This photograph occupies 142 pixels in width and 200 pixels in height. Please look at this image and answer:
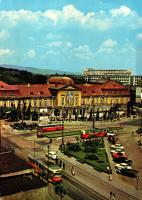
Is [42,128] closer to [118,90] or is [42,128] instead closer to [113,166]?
[113,166]

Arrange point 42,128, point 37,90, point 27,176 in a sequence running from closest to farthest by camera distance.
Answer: point 27,176, point 42,128, point 37,90

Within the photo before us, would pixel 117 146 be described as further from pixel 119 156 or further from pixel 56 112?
pixel 56 112

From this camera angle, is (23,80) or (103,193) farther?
(23,80)

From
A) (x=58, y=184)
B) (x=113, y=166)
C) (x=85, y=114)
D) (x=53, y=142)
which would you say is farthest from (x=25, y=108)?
(x=58, y=184)

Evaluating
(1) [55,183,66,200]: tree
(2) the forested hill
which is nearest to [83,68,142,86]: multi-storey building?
(2) the forested hill

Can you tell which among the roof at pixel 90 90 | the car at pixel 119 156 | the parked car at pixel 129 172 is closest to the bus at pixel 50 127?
the car at pixel 119 156

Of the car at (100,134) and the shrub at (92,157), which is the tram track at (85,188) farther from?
the car at (100,134)

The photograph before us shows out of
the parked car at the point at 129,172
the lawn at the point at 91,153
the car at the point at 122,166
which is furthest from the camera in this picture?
the lawn at the point at 91,153
